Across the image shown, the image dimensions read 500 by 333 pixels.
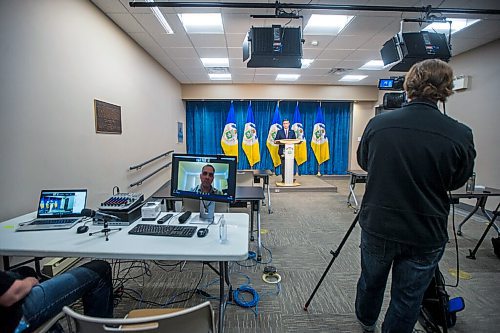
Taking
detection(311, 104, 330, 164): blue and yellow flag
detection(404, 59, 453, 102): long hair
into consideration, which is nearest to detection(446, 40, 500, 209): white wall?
detection(311, 104, 330, 164): blue and yellow flag

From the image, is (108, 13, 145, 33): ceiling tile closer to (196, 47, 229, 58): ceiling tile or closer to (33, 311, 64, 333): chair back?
(196, 47, 229, 58): ceiling tile

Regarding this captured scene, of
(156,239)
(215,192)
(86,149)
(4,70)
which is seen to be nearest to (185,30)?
(86,149)

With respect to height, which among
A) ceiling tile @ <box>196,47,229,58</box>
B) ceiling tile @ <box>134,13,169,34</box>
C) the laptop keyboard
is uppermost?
ceiling tile @ <box>196,47,229,58</box>

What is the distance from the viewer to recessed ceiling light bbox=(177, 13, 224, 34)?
3358 millimetres

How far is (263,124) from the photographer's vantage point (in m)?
8.10

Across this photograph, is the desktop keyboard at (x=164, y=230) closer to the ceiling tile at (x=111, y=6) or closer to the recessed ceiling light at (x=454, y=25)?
the ceiling tile at (x=111, y=6)

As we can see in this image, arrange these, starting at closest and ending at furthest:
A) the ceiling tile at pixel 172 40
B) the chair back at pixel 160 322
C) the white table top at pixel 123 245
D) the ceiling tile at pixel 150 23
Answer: the chair back at pixel 160 322, the white table top at pixel 123 245, the ceiling tile at pixel 150 23, the ceiling tile at pixel 172 40

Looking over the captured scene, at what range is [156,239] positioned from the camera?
5.13 feet

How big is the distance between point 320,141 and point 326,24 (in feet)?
15.5

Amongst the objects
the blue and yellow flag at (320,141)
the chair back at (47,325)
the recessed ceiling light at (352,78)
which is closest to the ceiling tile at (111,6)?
the chair back at (47,325)

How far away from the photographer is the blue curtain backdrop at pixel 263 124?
801 centimetres

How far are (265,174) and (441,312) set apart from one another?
298cm

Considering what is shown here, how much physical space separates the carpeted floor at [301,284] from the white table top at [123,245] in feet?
2.44

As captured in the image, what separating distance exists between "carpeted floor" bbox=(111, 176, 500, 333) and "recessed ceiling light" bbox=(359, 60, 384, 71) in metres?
3.48
